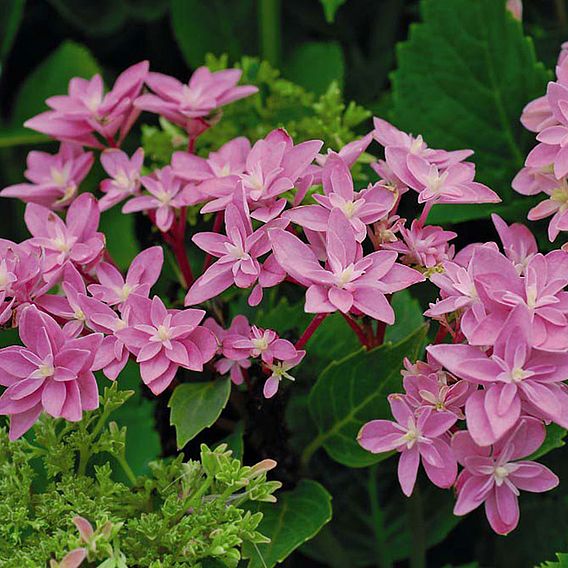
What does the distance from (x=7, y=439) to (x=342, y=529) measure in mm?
404

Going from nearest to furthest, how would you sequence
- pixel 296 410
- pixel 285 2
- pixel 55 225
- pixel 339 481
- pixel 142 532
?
pixel 142 532, pixel 55 225, pixel 296 410, pixel 339 481, pixel 285 2

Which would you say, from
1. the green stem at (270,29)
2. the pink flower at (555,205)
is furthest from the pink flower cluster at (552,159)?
the green stem at (270,29)

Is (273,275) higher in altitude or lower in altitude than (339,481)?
higher

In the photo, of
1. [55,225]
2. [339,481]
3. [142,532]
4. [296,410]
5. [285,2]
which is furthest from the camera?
[285,2]

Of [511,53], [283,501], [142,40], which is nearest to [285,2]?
[142,40]

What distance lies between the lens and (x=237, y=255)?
573 millimetres

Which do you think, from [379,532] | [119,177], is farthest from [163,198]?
[379,532]

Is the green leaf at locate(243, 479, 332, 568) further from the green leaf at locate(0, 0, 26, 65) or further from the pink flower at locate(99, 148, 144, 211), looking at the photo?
the green leaf at locate(0, 0, 26, 65)

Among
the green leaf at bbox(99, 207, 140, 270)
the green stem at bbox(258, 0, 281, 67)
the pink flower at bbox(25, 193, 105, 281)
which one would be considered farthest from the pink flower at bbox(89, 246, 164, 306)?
the green stem at bbox(258, 0, 281, 67)

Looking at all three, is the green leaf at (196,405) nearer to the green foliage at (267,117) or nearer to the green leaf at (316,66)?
the green foliage at (267,117)

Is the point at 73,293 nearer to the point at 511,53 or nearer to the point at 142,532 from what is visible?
the point at 142,532

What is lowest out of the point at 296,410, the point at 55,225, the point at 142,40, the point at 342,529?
the point at 342,529

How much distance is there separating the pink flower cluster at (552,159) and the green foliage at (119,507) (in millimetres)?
257

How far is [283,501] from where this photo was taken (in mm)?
680
